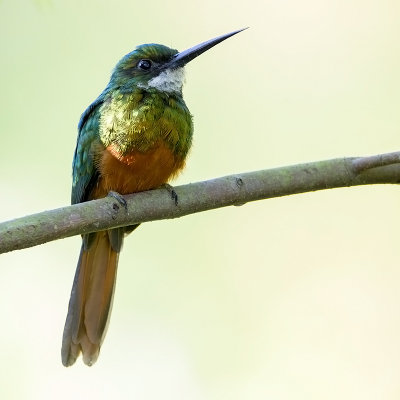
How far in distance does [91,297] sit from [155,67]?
1148mm

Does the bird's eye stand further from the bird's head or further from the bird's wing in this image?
the bird's wing

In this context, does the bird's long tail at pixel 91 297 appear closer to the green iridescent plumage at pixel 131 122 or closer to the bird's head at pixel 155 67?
the green iridescent plumage at pixel 131 122

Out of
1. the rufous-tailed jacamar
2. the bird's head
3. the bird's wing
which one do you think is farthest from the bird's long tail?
the bird's head

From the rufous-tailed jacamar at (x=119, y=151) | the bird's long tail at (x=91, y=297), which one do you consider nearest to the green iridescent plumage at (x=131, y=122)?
the rufous-tailed jacamar at (x=119, y=151)

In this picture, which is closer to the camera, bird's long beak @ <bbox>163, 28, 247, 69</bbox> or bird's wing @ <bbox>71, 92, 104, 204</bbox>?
bird's wing @ <bbox>71, 92, 104, 204</bbox>

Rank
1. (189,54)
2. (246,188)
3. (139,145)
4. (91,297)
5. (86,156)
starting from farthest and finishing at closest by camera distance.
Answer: (189,54), (91,297), (86,156), (139,145), (246,188)

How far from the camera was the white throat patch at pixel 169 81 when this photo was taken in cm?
361

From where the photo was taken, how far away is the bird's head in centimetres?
364

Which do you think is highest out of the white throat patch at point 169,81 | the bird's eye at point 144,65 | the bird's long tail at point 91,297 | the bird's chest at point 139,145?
the bird's eye at point 144,65

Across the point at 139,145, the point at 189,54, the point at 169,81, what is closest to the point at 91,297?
the point at 139,145

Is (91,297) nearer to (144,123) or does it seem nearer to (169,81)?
(144,123)

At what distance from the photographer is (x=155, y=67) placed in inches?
150

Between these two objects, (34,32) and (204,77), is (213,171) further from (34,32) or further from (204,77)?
(34,32)

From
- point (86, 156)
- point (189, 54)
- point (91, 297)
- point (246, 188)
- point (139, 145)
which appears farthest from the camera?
point (189, 54)
